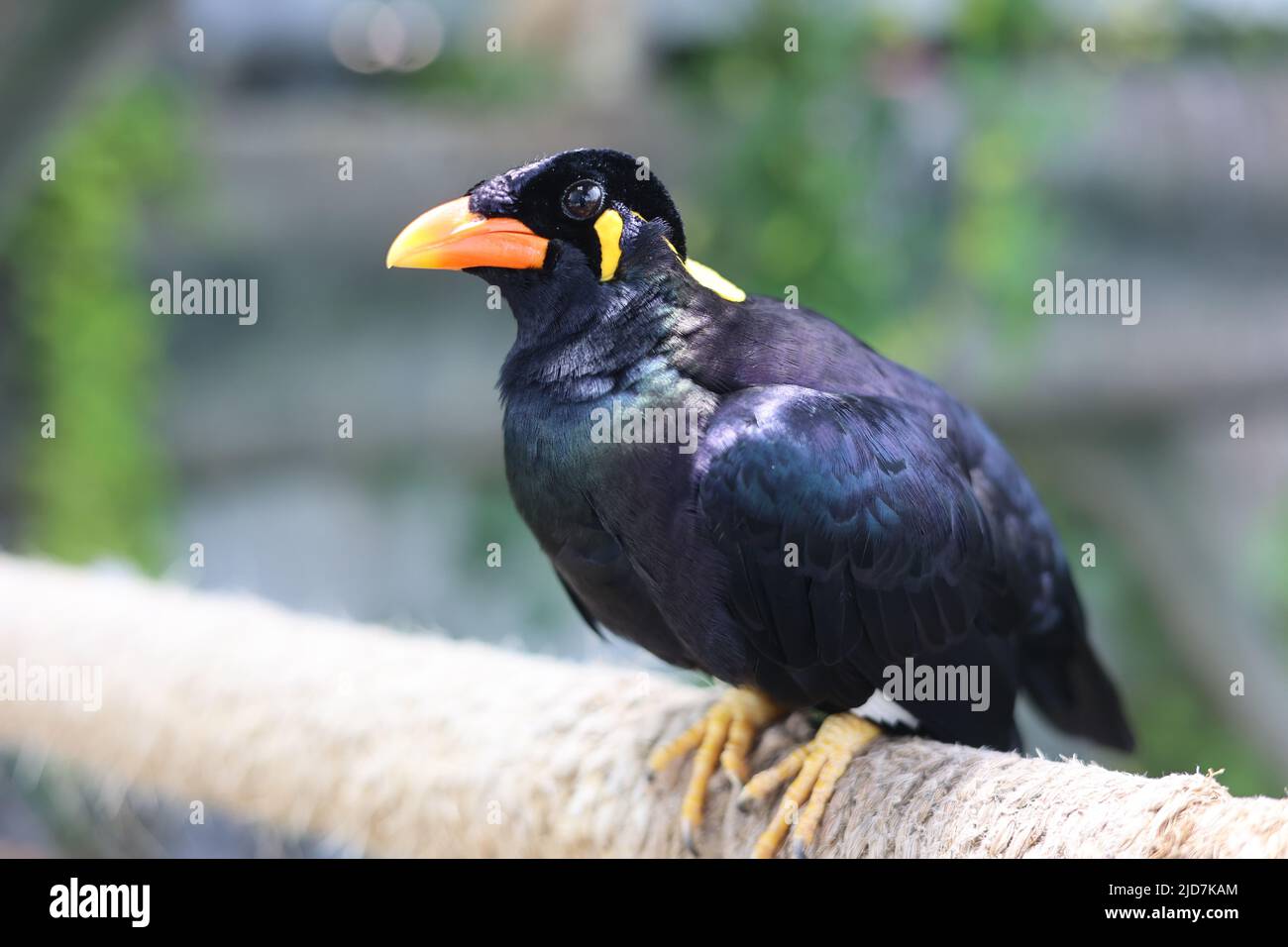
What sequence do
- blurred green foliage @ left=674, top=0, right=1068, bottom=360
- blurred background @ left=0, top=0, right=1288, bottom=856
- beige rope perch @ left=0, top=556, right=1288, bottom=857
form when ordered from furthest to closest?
blurred background @ left=0, top=0, right=1288, bottom=856
blurred green foliage @ left=674, top=0, right=1068, bottom=360
beige rope perch @ left=0, top=556, right=1288, bottom=857

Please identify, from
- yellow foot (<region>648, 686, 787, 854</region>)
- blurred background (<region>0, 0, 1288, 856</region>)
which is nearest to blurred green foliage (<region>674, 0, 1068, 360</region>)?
blurred background (<region>0, 0, 1288, 856</region>)

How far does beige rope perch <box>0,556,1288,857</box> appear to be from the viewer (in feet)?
4.81

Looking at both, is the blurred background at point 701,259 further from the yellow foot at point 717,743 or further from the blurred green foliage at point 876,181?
the yellow foot at point 717,743

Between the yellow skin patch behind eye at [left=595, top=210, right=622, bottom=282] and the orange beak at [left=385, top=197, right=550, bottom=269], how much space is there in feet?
0.25

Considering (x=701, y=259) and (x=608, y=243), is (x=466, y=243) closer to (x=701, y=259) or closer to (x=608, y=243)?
(x=608, y=243)

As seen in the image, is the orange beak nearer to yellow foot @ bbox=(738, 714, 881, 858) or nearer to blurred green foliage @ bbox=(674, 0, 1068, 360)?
yellow foot @ bbox=(738, 714, 881, 858)

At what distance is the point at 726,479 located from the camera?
1.65 meters

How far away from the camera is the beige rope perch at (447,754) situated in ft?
4.81

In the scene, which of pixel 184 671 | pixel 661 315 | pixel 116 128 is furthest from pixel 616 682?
pixel 116 128

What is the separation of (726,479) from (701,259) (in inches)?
125

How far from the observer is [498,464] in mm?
5254

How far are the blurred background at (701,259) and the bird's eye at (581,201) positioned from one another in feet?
9.14

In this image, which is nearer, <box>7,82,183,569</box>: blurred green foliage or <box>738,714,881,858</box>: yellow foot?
<box>738,714,881,858</box>: yellow foot
